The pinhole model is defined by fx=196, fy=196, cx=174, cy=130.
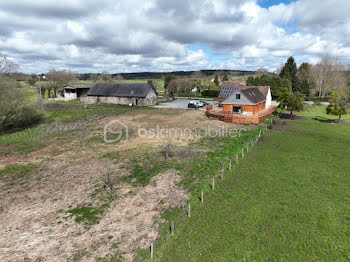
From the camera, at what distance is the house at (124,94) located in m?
51.0

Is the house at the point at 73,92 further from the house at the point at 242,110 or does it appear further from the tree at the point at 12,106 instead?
the house at the point at 242,110

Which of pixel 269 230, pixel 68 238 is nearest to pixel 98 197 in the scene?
pixel 68 238

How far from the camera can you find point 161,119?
117 ft

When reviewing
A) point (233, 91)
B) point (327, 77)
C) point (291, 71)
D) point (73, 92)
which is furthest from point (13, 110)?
point (327, 77)

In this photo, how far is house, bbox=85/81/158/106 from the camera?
51.0 meters

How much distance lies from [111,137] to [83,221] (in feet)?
50.3

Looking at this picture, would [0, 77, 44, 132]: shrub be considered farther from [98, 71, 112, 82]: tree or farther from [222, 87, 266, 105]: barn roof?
[98, 71, 112, 82]: tree

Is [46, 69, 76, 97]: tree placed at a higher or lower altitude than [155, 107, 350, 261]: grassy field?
higher

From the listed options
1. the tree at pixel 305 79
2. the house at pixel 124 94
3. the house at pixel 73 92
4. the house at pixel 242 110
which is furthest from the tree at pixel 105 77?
the tree at pixel 305 79

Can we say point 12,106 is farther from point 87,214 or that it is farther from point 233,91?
point 233,91

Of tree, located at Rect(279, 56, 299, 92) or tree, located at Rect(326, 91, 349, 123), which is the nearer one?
tree, located at Rect(326, 91, 349, 123)

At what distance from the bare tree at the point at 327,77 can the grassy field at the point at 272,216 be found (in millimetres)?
54223

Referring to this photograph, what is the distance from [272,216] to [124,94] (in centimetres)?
4821

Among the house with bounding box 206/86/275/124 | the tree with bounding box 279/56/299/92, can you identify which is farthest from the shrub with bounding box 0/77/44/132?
the tree with bounding box 279/56/299/92
